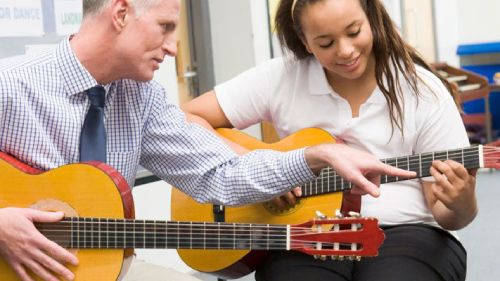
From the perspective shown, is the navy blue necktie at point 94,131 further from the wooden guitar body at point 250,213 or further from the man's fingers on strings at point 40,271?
the wooden guitar body at point 250,213

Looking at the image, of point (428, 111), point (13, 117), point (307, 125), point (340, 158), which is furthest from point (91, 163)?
point (428, 111)

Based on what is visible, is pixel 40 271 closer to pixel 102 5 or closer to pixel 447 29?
pixel 102 5

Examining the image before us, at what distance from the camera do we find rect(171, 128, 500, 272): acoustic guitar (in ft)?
5.85

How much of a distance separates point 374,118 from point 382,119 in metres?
0.02

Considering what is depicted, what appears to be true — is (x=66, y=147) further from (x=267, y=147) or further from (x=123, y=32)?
(x=267, y=147)

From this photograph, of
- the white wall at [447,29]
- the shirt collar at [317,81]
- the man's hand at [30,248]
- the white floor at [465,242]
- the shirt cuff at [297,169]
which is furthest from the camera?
the white wall at [447,29]

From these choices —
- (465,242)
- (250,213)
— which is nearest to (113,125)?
(250,213)

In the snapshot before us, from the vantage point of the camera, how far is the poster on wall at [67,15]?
316 centimetres

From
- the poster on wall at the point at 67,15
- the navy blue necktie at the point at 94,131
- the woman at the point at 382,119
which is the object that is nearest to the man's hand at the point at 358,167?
the woman at the point at 382,119

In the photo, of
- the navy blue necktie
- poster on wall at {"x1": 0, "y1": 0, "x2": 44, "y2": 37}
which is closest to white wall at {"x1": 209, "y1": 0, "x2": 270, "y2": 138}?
poster on wall at {"x1": 0, "y1": 0, "x2": 44, "y2": 37}

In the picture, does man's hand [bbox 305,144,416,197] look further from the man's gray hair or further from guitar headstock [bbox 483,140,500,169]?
the man's gray hair

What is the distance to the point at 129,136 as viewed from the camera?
1742 mm

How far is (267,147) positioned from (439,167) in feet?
1.88

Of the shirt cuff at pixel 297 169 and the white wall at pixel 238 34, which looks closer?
the shirt cuff at pixel 297 169
